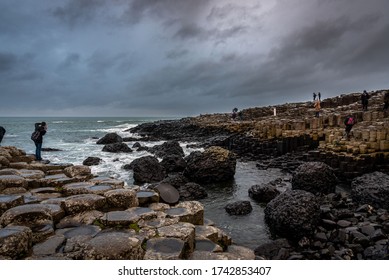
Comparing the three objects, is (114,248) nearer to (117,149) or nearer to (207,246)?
(207,246)

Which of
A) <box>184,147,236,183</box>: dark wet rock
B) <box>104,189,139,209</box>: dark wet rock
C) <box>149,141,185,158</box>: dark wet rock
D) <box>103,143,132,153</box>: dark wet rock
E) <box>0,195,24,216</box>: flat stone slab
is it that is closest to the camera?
<box>0,195,24,216</box>: flat stone slab

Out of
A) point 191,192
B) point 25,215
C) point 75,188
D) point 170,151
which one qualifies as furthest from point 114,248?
point 170,151

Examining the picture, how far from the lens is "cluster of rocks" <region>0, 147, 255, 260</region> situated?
11.4 feet

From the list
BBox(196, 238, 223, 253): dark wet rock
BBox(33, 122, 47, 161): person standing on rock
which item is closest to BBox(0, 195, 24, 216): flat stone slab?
BBox(196, 238, 223, 253): dark wet rock

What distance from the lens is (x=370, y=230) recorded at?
23.7 feet

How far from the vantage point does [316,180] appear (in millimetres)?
11781

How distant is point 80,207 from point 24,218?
0.88 meters

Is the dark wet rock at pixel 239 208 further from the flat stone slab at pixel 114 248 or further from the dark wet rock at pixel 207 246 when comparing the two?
the flat stone slab at pixel 114 248

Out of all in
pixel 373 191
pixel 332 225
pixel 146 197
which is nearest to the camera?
pixel 146 197

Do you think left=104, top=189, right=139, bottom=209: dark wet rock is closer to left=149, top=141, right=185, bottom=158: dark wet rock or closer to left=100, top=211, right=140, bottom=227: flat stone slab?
left=100, top=211, right=140, bottom=227: flat stone slab

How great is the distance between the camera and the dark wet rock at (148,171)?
15180mm

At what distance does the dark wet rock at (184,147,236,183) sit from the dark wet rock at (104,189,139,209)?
9734 millimetres

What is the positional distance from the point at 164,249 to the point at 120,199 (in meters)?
1.76

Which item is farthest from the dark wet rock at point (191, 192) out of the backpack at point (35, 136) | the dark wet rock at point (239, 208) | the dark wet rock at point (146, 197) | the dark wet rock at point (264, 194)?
the backpack at point (35, 136)
